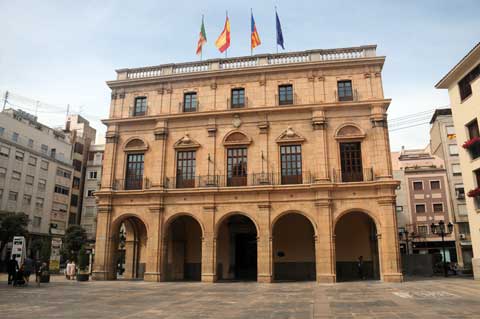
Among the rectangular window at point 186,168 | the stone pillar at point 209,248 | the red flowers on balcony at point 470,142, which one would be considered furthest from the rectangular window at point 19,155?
the red flowers on balcony at point 470,142

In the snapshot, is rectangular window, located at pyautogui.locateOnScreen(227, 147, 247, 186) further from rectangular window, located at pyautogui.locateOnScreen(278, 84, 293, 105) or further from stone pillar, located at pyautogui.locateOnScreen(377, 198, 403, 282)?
stone pillar, located at pyautogui.locateOnScreen(377, 198, 403, 282)

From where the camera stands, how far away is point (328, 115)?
24.7m

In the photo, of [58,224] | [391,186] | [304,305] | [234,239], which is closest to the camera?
[304,305]

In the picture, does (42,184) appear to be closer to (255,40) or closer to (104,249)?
(104,249)

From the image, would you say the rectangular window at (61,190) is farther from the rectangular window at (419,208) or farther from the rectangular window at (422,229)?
the rectangular window at (422,229)

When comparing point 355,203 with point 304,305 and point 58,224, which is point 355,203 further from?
point 58,224

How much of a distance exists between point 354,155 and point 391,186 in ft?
9.70

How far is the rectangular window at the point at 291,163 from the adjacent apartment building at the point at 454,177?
26.5 metres

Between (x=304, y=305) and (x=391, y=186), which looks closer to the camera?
(x=304, y=305)

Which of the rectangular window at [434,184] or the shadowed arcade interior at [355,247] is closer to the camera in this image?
the shadowed arcade interior at [355,247]

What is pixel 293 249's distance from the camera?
2577 cm

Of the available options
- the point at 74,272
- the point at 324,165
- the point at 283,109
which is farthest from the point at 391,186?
the point at 74,272

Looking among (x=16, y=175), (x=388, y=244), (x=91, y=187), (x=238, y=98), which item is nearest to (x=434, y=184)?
(x=388, y=244)

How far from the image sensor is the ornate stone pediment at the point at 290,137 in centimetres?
2455
